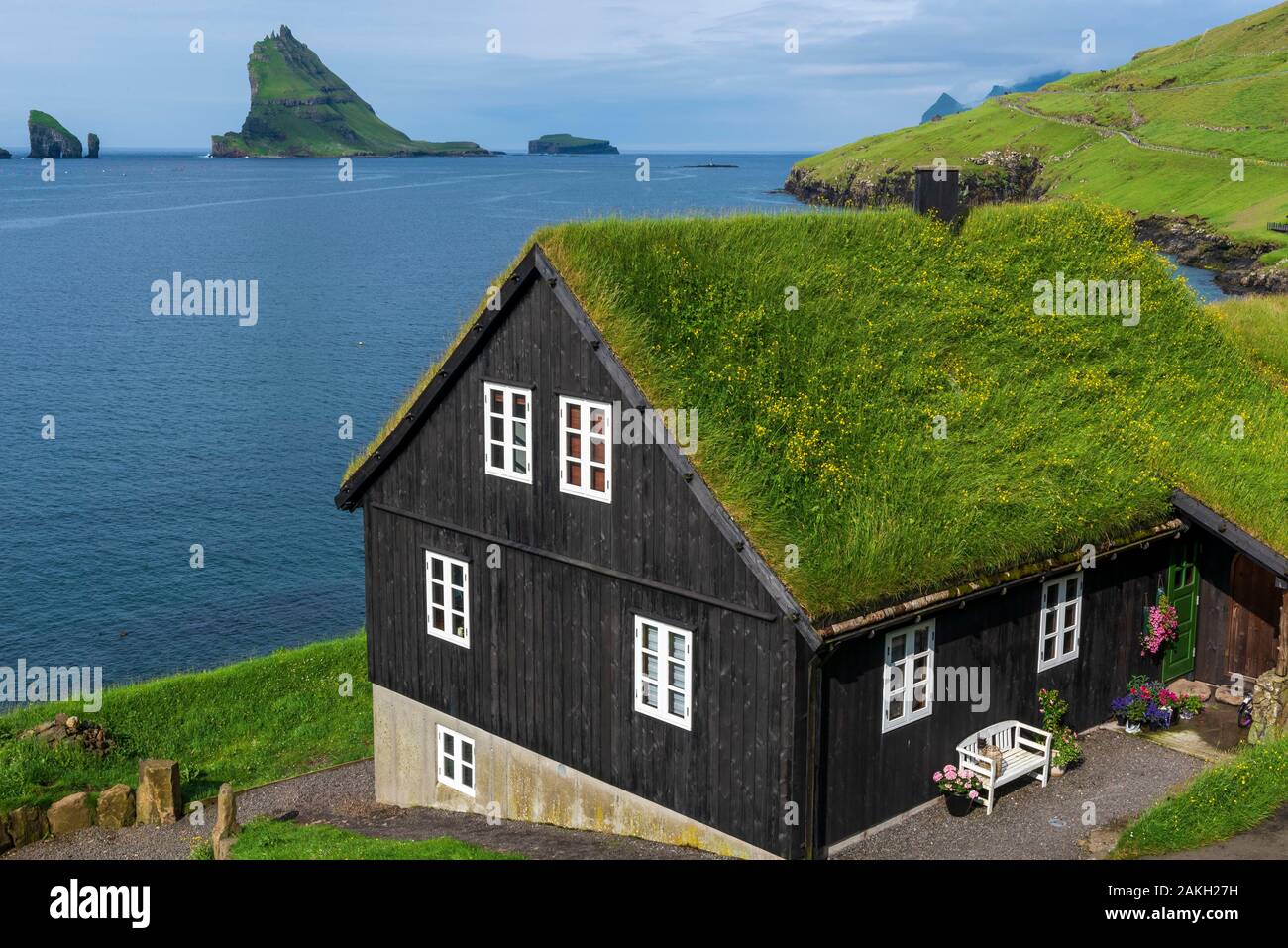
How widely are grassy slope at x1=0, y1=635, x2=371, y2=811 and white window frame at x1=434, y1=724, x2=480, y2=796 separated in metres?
8.78

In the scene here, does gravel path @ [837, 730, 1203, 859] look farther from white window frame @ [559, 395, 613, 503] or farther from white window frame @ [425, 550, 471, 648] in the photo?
white window frame @ [425, 550, 471, 648]

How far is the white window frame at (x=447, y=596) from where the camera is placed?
2434 cm

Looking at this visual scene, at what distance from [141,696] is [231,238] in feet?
456

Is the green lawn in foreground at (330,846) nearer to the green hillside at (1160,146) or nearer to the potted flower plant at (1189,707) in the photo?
the potted flower plant at (1189,707)

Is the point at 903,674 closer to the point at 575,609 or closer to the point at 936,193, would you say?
the point at 575,609

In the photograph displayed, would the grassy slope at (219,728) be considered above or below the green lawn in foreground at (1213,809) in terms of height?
below

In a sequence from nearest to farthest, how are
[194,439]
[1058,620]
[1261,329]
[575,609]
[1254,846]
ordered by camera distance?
[1254,846] → [575,609] → [1058,620] → [1261,329] → [194,439]

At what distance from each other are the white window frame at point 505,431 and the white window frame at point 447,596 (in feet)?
7.77

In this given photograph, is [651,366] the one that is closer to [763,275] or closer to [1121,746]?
[763,275]

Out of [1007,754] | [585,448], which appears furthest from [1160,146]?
[585,448]

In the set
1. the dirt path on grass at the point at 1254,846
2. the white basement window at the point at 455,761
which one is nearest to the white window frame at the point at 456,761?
the white basement window at the point at 455,761

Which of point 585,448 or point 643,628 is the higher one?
point 585,448

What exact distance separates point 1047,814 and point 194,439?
61.7 m

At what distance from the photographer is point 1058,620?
2291 centimetres
